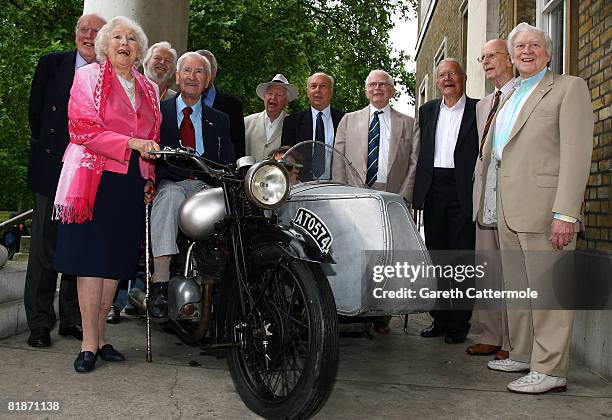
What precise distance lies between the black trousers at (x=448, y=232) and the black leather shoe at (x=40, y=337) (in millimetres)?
2680

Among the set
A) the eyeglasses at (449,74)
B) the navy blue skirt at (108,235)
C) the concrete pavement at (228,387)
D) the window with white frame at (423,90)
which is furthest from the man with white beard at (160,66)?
the window with white frame at (423,90)

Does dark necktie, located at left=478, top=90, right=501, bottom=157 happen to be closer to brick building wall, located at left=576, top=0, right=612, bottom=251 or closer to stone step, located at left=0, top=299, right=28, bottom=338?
brick building wall, located at left=576, top=0, right=612, bottom=251

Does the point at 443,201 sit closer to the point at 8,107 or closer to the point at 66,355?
the point at 66,355

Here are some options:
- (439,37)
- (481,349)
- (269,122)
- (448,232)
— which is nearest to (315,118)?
(269,122)

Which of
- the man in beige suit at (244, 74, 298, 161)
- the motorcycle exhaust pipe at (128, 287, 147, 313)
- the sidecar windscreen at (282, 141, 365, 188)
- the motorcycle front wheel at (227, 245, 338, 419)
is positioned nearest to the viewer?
the motorcycle front wheel at (227, 245, 338, 419)

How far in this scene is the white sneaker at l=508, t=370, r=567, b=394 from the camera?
4.02 metres

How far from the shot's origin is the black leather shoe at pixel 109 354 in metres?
4.40

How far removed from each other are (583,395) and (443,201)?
1.90 meters

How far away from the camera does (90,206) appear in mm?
4090

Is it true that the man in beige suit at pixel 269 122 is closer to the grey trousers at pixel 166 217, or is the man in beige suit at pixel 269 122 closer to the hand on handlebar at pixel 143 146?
the grey trousers at pixel 166 217

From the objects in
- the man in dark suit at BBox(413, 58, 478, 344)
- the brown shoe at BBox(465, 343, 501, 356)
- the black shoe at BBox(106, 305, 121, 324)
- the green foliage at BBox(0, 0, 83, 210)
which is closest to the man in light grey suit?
the man in dark suit at BBox(413, 58, 478, 344)

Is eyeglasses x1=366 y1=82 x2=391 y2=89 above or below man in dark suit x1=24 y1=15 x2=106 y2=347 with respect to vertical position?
above

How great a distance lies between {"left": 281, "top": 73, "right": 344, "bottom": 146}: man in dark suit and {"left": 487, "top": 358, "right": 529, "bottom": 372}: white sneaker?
2.38 metres

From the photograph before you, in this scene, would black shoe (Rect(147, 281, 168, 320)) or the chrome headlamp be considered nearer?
the chrome headlamp
